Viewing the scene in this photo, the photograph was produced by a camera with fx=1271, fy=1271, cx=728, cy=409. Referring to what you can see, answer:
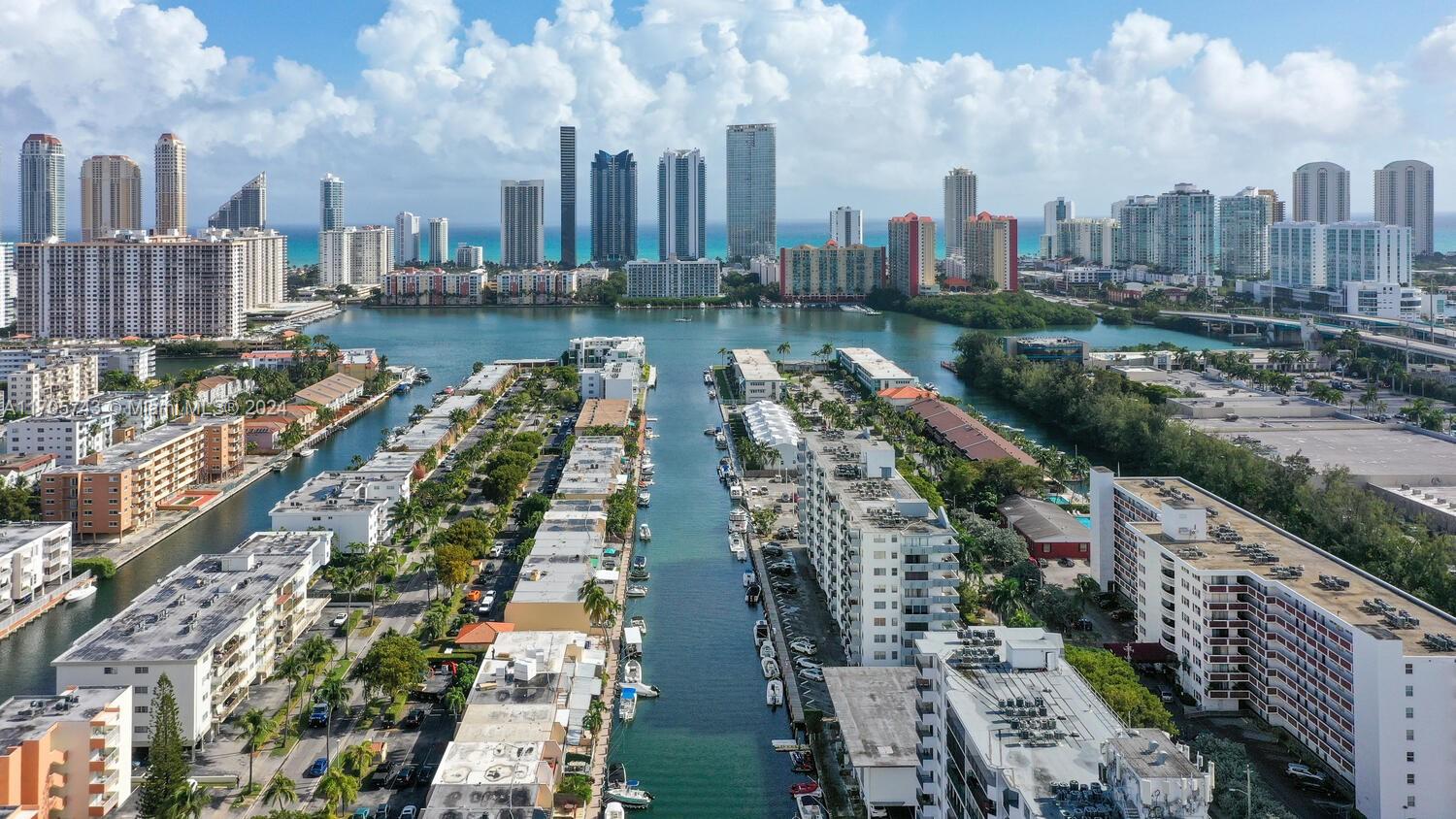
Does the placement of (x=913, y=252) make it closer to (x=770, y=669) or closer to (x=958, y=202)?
(x=958, y=202)

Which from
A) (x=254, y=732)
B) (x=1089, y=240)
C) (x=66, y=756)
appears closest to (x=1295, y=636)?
(x=254, y=732)

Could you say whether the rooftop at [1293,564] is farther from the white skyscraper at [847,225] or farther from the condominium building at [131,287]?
the white skyscraper at [847,225]

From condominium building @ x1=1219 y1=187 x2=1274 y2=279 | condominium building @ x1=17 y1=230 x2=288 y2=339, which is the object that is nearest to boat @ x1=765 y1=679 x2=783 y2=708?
condominium building @ x1=17 y1=230 x2=288 y2=339

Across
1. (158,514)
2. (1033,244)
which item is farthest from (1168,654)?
(1033,244)

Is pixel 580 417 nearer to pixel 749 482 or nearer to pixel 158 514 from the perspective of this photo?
pixel 749 482

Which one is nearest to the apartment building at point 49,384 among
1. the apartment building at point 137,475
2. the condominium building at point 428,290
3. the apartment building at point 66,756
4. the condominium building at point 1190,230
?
the apartment building at point 137,475

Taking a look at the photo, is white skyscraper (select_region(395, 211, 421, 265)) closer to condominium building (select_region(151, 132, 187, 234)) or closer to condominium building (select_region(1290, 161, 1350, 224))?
condominium building (select_region(151, 132, 187, 234))
